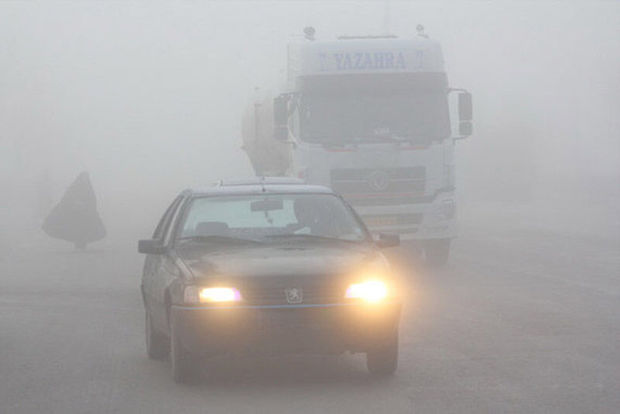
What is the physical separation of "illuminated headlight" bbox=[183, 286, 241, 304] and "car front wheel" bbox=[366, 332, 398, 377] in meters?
1.09

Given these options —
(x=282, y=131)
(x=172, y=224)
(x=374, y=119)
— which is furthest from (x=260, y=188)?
(x=282, y=131)

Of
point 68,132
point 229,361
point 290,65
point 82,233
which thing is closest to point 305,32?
point 290,65

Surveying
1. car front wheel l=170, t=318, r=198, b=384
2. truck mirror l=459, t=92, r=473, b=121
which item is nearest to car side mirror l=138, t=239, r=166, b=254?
car front wheel l=170, t=318, r=198, b=384

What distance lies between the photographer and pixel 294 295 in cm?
948

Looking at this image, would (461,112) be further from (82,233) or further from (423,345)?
(82,233)

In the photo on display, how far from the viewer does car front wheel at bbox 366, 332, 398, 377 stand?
32.4 feet

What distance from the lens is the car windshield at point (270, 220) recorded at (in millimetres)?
10859

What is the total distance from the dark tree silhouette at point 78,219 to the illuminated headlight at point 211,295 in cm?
2288

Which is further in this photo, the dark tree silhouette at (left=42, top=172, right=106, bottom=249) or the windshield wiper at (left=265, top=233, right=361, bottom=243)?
the dark tree silhouette at (left=42, top=172, right=106, bottom=249)

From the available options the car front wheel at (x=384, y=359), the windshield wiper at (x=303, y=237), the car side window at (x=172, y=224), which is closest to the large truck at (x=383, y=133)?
the car side window at (x=172, y=224)

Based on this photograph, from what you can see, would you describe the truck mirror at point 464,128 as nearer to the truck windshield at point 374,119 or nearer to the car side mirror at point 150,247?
the truck windshield at point 374,119

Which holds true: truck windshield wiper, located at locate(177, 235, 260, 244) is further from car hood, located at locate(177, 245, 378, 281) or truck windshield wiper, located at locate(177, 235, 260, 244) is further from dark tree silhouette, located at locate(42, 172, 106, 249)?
dark tree silhouette, located at locate(42, 172, 106, 249)

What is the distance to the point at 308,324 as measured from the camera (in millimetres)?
9445

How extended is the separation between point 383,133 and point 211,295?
12538 mm
